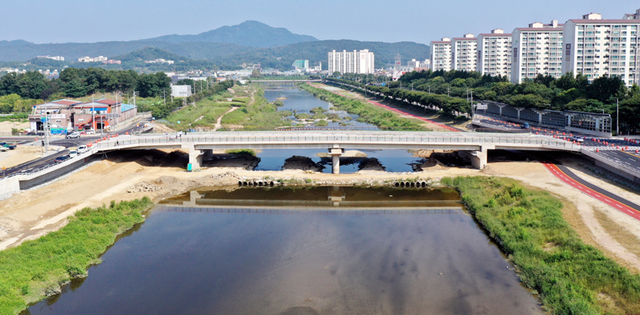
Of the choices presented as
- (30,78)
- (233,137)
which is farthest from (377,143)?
(30,78)

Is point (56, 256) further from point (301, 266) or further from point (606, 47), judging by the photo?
point (606, 47)

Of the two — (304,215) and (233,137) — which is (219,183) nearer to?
(233,137)

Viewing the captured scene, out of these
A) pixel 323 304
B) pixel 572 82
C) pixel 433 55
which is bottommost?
pixel 323 304

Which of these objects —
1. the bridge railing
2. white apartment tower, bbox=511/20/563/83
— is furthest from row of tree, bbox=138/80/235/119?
white apartment tower, bbox=511/20/563/83

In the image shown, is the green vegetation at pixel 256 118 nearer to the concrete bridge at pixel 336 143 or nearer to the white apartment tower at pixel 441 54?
the concrete bridge at pixel 336 143

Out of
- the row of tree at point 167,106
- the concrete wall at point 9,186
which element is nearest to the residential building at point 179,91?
the row of tree at point 167,106

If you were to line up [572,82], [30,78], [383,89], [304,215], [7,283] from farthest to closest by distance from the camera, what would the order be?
[383,89], [30,78], [572,82], [304,215], [7,283]

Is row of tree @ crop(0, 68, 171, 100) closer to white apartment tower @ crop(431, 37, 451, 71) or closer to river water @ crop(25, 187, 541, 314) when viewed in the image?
river water @ crop(25, 187, 541, 314)

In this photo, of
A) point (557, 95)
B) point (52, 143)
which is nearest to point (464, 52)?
point (557, 95)
